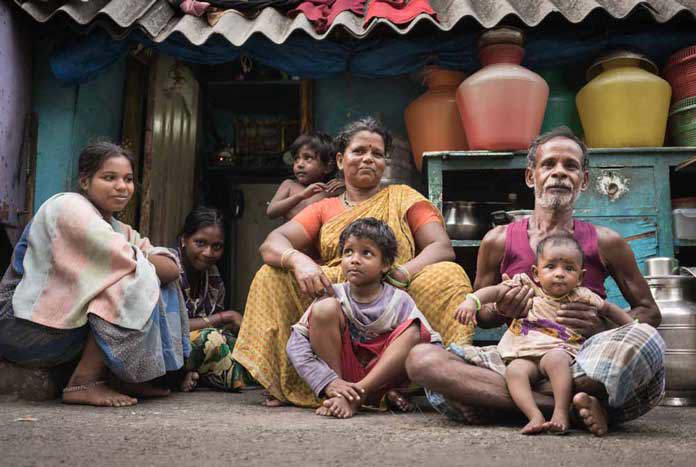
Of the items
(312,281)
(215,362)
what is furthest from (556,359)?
(215,362)

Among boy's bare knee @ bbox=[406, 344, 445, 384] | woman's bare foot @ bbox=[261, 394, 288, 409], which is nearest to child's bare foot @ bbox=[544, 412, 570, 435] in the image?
boy's bare knee @ bbox=[406, 344, 445, 384]

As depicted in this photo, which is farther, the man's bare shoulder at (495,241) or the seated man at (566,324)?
the man's bare shoulder at (495,241)

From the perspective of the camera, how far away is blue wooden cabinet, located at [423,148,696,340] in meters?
4.03

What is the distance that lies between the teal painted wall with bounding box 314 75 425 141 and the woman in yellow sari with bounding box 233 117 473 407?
1563 millimetres

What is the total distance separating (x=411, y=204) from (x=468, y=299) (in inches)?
41.4

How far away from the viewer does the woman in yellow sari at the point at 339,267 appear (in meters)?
2.92

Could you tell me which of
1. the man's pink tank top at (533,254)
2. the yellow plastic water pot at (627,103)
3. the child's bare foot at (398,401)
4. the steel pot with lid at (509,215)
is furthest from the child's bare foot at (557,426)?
the yellow plastic water pot at (627,103)

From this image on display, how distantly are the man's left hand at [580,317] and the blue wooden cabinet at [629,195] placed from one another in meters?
1.80

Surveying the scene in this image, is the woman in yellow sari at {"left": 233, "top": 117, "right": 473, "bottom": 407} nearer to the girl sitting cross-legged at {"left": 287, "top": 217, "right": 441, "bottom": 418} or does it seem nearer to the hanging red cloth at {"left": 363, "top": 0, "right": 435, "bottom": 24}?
the girl sitting cross-legged at {"left": 287, "top": 217, "right": 441, "bottom": 418}

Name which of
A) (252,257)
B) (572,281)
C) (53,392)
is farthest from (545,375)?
(252,257)

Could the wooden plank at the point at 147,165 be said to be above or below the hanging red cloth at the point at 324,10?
below

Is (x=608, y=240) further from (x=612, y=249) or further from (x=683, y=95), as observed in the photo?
(x=683, y=95)

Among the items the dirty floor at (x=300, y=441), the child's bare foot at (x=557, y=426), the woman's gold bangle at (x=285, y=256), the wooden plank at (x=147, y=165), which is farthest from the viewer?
the wooden plank at (x=147, y=165)

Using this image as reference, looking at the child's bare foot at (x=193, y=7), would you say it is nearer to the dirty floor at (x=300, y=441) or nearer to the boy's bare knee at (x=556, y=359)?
the dirty floor at (x=300, y=441)
